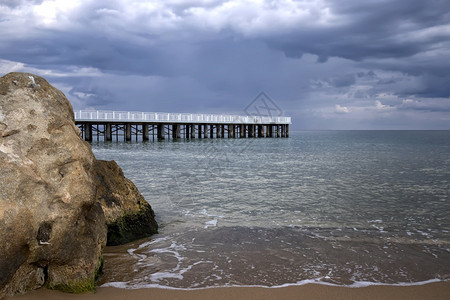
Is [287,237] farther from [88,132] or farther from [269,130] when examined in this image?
[269,130]

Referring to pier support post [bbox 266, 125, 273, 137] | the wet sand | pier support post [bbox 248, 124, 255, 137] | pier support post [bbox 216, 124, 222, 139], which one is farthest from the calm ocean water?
pier support post [bbox 266, 125, 273, 137]

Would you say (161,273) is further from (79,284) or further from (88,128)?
(88,128)

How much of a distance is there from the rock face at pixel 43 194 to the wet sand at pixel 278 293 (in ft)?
0.79

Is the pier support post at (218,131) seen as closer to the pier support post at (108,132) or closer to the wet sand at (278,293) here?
the pier support post at (108,132)

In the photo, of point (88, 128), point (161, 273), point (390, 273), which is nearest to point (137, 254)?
point (161, 273)

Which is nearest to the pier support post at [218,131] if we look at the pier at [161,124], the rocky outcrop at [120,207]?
the pier at [161,124]

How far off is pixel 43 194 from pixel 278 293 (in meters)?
2.78

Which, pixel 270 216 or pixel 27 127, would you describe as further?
pixel 270 216

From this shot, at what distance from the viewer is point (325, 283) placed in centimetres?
493

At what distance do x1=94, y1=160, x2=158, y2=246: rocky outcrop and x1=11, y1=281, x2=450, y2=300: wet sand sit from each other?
2.00 metres

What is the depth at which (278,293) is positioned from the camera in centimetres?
459

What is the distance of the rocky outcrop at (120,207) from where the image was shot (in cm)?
655

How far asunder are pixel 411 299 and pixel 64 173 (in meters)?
4.07

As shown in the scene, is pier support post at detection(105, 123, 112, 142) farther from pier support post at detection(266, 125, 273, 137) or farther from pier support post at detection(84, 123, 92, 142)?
pier support post at detection(266, 125, 273, 137)
